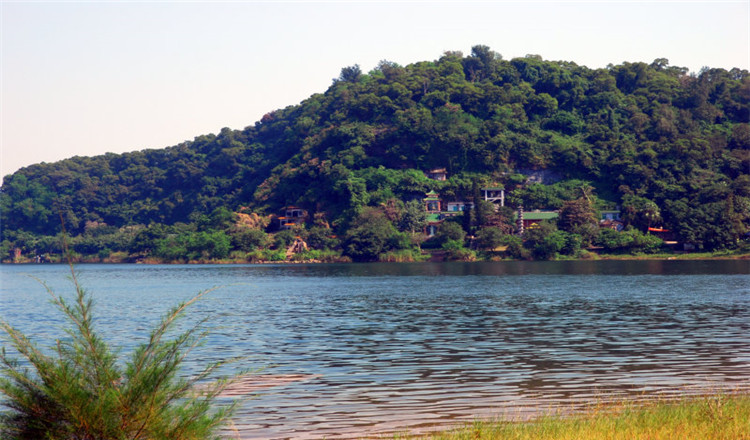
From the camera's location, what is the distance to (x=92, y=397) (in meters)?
8.84

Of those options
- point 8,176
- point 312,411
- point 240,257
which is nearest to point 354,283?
point 312,411

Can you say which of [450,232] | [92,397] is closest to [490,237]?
[450,232]

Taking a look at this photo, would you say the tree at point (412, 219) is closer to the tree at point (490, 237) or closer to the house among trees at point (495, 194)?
the house among trees at point (495, 194)

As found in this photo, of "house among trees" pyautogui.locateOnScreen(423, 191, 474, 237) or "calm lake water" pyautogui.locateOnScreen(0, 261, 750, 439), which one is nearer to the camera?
"calm lake water" pyautogui.locateOnScreen(0, 261, 750, 439)

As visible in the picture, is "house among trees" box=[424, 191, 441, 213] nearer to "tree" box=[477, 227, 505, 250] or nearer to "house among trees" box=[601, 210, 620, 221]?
"tree" box=[477, 227, 505, 250]

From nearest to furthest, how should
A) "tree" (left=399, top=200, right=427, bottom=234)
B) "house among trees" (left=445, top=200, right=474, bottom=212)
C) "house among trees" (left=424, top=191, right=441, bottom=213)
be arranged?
"tree" (left=399, top=200, right=427, bottom=234) → "house among trees" (left=445, top=200, right=474, bottom=212) → "house among trees" (left=424, top=191, right=441, bottom=213)

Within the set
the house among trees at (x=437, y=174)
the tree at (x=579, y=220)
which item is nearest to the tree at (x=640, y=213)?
the tree at (x=579, y=220)

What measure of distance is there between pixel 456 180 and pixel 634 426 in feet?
432

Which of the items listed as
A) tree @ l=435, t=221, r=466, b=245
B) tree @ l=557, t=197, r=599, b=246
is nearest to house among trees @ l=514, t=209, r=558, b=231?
tree @ l=557, t=197, r=599, b=246

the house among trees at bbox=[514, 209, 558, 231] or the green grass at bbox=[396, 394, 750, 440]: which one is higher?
the house among trees at bbox=[514, 209, 558, 231]

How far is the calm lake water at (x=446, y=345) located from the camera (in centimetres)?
1662

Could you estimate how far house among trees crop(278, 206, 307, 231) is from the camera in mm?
147625

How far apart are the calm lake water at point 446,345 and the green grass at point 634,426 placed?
2.27 m

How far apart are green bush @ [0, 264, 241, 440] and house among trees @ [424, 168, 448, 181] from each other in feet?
467
